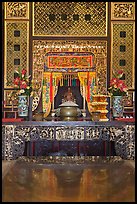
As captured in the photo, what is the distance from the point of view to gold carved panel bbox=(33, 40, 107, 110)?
20.4ft

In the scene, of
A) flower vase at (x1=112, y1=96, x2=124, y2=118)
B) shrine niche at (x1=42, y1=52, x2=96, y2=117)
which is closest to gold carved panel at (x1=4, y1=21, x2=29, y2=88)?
shrine niche at (x1=42, y1=52, x2=96, y2=117)

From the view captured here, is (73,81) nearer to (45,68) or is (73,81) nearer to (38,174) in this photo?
(45,68)

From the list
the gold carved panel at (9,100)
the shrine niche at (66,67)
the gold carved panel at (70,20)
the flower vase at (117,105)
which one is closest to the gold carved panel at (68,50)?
the shrine niche at (66,67)

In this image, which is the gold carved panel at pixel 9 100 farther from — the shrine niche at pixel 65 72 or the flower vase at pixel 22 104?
the flower vase at pixel 22 104

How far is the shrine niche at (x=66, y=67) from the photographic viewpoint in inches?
244

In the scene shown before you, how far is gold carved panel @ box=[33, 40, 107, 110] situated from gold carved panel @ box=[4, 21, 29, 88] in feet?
0.57

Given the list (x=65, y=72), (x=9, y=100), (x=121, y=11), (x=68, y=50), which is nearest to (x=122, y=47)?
(x=121, y=11)

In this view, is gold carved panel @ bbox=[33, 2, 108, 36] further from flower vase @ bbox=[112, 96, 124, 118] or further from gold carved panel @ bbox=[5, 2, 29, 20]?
flower vase @ bbox=[112, 96, 124, 118]

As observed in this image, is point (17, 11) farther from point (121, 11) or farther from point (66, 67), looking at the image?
point (121, 11)

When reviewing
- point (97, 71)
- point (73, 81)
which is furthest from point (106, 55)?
point (73, 81)

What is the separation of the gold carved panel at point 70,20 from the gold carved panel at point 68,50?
153 millimetres

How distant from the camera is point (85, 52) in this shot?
6223 mm

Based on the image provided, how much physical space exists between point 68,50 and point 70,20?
52 centimetres

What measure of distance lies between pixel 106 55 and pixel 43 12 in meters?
1.31
